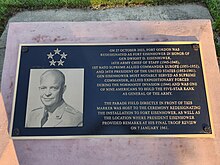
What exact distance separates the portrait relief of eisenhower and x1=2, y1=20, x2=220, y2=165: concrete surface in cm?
A: 13

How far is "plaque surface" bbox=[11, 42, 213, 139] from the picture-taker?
2252 millimetres

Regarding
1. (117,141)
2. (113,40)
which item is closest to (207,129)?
(117,141)

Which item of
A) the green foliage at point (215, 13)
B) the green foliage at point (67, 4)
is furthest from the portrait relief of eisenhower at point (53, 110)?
the green foliage at point (215, 13)

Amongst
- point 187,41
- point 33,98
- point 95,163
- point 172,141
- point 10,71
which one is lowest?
point 95,163

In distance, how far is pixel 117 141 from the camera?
7.39 feet

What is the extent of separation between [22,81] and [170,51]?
46.5 inches

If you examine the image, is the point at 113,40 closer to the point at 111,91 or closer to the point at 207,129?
the point at 111,91

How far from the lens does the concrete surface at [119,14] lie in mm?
3170

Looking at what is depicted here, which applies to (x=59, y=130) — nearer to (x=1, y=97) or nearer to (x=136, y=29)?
(x=1, y=97)

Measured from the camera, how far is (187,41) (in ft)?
8.36

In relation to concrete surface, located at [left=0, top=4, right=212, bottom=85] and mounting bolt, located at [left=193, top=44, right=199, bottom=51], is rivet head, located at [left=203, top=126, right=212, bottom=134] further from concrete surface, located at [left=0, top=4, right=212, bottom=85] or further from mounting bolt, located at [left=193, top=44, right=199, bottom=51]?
concrete surface, located at [left=0, top=4, right=212, bottom=85]

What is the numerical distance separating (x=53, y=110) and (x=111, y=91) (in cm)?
45

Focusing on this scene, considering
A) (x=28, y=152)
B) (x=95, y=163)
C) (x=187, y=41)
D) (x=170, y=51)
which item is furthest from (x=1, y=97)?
(x=187, y=41)

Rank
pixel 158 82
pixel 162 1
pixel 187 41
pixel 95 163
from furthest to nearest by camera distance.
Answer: pixel 162 1 < pixel 187 41 < pixel 158 82 < pixel 95 163
